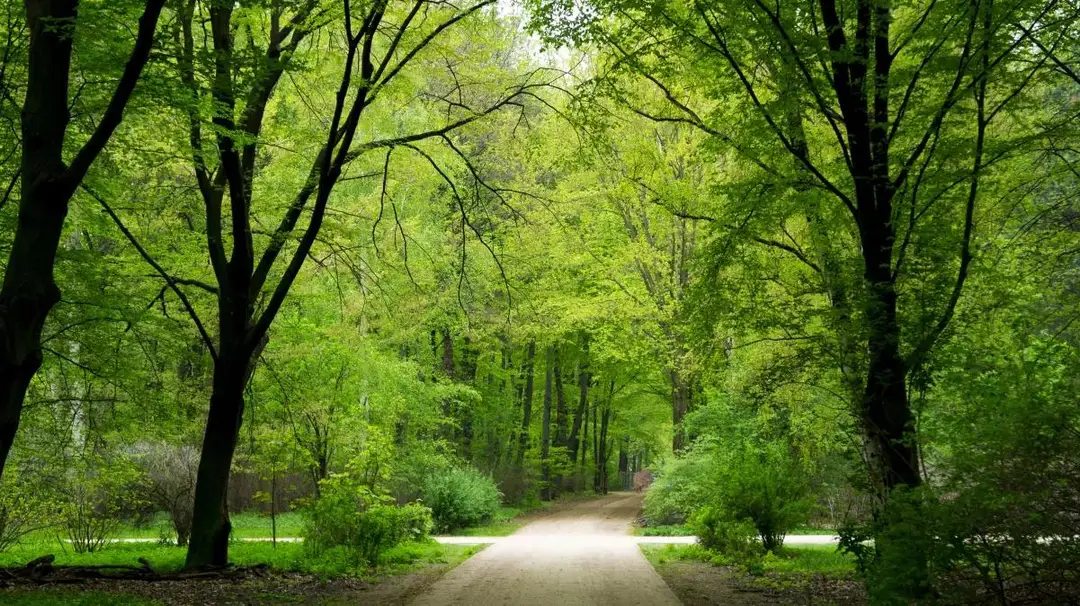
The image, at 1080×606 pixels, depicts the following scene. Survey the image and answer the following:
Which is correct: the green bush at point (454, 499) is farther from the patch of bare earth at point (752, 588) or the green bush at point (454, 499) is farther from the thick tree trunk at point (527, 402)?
the thick tree trunk at point (527, 402)

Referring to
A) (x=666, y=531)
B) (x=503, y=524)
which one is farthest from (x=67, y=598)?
(x=503, y=524)

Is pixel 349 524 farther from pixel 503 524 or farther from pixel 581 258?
pixel 581 258

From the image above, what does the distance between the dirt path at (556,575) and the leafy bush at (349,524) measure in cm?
134

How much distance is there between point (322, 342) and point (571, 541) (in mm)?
7414

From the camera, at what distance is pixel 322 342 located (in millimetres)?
17391

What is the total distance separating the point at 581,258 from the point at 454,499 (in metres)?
7.45

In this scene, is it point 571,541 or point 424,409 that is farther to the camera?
point 424,409

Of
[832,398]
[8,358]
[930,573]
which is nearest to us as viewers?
[930,573]

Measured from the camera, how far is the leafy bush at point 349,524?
12102 mm

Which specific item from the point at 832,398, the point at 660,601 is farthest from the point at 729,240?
the point at 832,398

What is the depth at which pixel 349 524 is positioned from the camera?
1218 centimetres

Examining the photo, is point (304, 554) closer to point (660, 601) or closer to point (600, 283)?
point (660, 601)

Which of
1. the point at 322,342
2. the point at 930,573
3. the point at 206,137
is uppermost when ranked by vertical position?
the point at 206,137

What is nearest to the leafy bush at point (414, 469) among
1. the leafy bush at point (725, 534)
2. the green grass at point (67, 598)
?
the leafy bush at point (725, 534)
